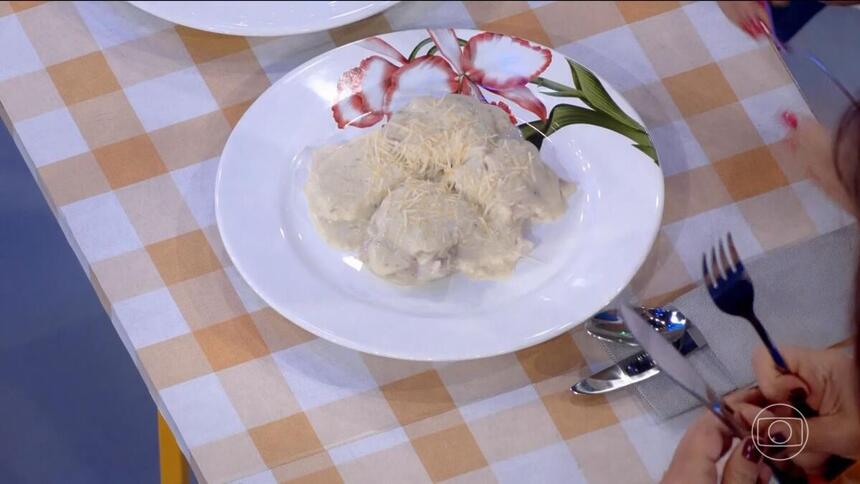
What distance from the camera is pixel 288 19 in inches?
42.9

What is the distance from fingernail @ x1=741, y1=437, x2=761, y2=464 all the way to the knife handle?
0.17ft

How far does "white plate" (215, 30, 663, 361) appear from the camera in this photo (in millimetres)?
931

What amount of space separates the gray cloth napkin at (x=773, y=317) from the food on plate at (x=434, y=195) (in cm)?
16

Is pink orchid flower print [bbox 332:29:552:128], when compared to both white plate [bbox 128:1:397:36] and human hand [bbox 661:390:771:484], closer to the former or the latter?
white plate [bbox 128:1:397:36]

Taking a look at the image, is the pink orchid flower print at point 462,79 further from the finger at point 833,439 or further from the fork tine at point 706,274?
the finger at point 833,439

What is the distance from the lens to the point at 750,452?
0.92 m

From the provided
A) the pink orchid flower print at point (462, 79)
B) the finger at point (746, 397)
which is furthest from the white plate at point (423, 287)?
the finger at point (746, 397)

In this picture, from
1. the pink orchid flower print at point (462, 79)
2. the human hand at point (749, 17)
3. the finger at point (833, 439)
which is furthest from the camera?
the human hand at point (749, 17)

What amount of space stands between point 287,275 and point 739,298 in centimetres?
43

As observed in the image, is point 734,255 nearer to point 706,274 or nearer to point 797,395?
point 706,274

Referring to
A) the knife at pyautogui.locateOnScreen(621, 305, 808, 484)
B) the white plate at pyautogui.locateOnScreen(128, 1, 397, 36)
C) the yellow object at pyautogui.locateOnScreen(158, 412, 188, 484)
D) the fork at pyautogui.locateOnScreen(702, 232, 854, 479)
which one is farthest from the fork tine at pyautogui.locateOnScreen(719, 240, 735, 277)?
the yellow object at pyautogui.locateOnScreen(158, 412, 188, 484)

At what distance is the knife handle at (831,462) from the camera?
91 centimetres

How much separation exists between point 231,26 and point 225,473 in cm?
46

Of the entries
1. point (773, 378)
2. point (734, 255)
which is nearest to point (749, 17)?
point (734, 255)
